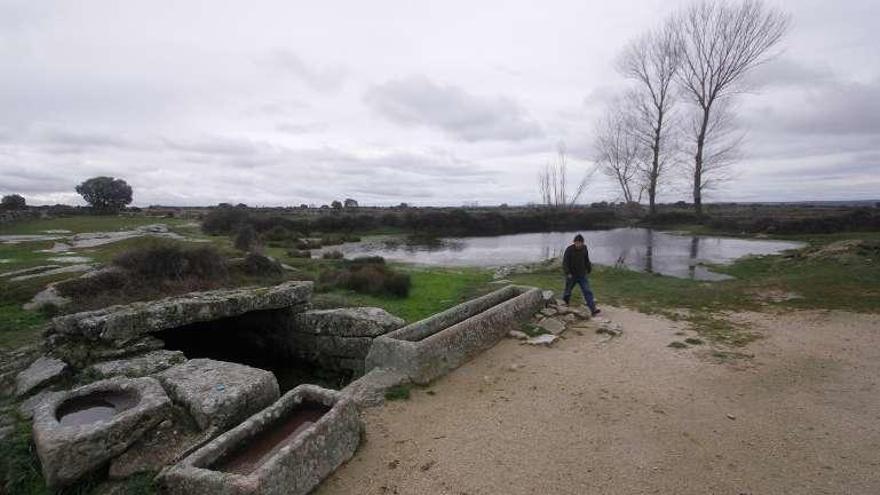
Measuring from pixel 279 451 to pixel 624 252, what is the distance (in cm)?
2272

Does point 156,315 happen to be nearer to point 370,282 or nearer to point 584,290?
point 370,282

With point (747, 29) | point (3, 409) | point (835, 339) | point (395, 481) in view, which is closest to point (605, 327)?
point (835, 339)

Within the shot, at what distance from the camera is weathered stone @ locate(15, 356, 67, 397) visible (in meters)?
5.04

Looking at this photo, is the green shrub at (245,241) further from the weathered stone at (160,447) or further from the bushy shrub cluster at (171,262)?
the weathered stone at (160,447)

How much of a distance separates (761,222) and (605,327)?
27.9 metres

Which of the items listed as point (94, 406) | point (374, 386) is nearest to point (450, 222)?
point (374, 386)

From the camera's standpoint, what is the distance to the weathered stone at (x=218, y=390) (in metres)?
4.32

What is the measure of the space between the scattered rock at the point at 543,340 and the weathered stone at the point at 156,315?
4294mm

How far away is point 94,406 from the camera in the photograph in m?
4.40

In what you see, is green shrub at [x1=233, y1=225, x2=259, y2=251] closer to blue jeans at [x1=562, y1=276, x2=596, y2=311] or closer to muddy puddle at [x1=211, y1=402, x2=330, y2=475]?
blue jeans at [x1=562, y1=276, x2=596, y2=311]

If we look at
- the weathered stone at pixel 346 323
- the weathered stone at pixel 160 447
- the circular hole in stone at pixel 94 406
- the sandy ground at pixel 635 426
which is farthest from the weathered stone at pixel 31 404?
the weathered stone at pixel 346 323

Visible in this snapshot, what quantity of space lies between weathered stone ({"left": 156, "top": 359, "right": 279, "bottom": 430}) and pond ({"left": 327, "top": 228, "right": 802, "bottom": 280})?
14748 mm

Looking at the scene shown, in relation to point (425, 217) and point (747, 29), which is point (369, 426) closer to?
point (747, 29)

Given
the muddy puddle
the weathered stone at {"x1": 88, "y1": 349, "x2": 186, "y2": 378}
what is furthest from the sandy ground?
the weathered stone at {"x1": 88, "y1": 349, "x2": 186, "y2": 378}
